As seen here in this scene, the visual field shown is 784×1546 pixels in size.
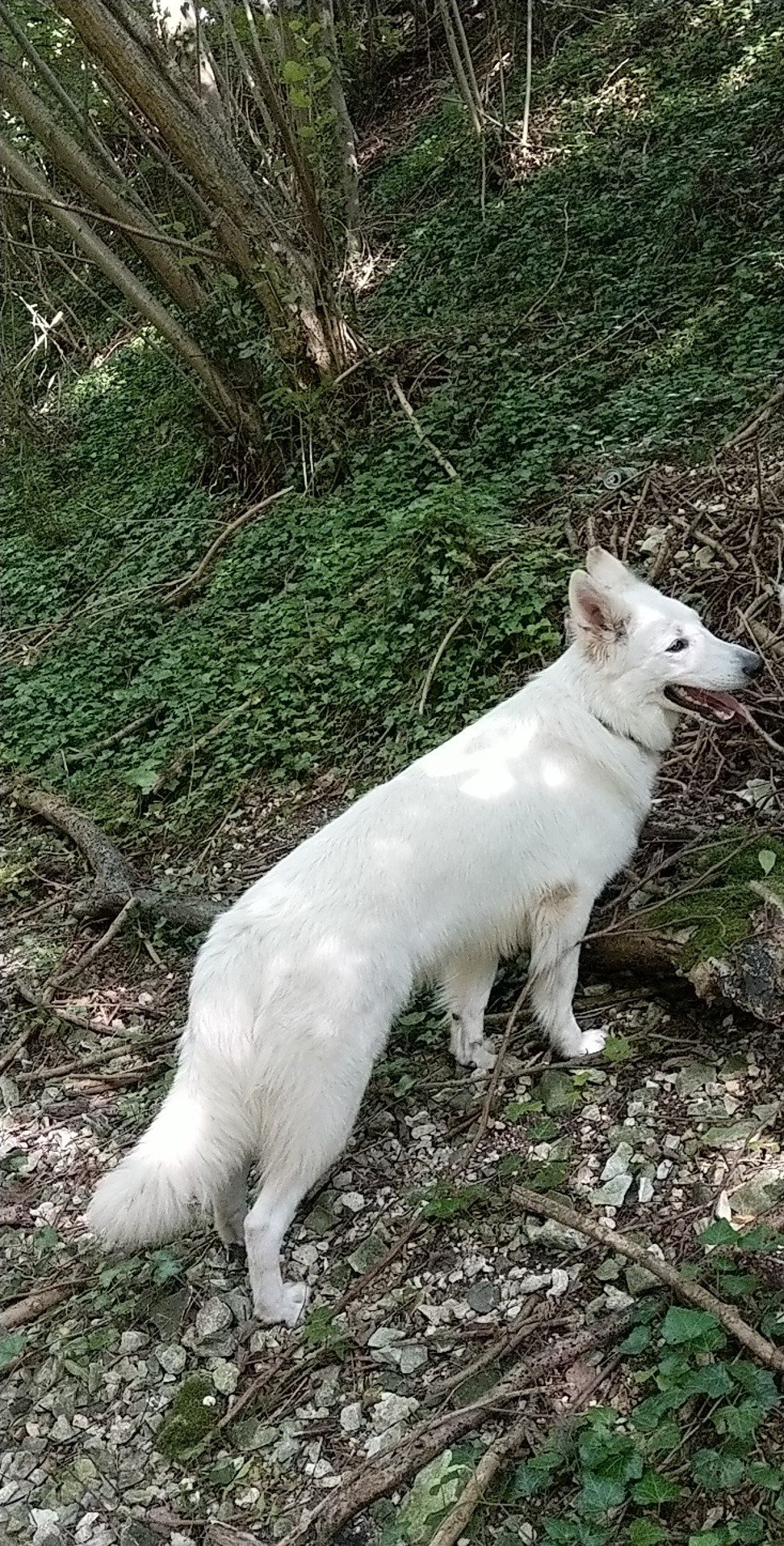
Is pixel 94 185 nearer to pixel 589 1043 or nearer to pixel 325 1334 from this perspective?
pixel 589 1043

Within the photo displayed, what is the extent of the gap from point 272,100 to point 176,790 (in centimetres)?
544

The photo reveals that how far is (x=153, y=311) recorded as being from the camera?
9289 mm

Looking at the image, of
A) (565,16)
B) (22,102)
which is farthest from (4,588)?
(565,16)

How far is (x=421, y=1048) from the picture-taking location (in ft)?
14.4

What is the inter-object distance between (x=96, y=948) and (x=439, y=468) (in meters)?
4.39

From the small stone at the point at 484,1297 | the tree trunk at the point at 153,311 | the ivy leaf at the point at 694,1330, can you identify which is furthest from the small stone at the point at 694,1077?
the tree trunk at the point at 153,311

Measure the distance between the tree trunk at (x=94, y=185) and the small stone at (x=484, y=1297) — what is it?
8044 millimetres

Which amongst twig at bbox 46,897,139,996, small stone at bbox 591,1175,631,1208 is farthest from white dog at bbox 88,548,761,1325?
twig at bbox 46,897,139,996

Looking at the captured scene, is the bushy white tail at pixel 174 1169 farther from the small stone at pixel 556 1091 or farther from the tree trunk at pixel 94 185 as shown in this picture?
the tree trunk at pixel 94 185

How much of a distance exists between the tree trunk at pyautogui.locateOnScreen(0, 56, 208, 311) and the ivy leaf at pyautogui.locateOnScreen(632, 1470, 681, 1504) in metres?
8.73

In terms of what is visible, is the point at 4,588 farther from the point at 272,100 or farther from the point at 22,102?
the point at 272,100

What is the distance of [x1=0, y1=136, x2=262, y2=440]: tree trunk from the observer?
929cm

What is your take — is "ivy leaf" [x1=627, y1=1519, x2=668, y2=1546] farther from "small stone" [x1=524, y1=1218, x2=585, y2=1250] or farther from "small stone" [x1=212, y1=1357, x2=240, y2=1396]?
"small stone" [x1=212, y1=1357, x2=240, y2=1396]

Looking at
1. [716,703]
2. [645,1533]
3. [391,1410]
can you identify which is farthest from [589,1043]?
[645,1533]
